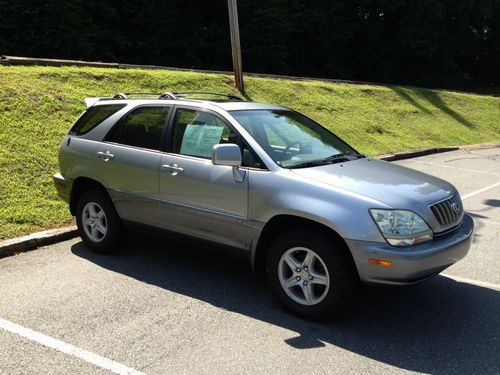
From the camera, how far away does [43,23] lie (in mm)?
22422

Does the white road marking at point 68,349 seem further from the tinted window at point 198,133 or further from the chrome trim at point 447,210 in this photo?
the chrome trim at point 447,210

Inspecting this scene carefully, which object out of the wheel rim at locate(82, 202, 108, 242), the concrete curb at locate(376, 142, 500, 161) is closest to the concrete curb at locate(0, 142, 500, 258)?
the wheel rim at locate(82, 202, 108, 242)

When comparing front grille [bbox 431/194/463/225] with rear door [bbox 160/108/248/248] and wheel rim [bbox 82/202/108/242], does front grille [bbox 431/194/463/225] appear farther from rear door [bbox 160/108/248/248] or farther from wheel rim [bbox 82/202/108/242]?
wheel rim [bbox 82/202/108/242]

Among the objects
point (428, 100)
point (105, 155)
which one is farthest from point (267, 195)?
point (428, 100)

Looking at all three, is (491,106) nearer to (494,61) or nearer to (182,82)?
(182,82)

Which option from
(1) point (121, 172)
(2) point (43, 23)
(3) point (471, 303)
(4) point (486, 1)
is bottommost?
(3) point (471, 303)

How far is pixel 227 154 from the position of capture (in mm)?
4176

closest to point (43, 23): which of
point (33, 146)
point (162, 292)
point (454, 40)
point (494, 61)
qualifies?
point (33, 146)

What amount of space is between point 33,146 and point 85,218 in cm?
293

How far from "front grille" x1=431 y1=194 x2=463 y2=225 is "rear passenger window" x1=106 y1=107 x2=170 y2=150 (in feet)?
8.49

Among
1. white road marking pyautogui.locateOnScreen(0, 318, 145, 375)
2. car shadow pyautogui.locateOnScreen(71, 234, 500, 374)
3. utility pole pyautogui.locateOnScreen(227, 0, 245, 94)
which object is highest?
utility pole pyautogui.locateOnScreen(227, 0, 245, 94)

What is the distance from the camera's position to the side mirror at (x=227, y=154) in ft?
13.7

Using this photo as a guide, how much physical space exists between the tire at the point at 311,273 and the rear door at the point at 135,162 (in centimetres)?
142

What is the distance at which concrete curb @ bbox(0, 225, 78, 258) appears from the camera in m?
5.51
